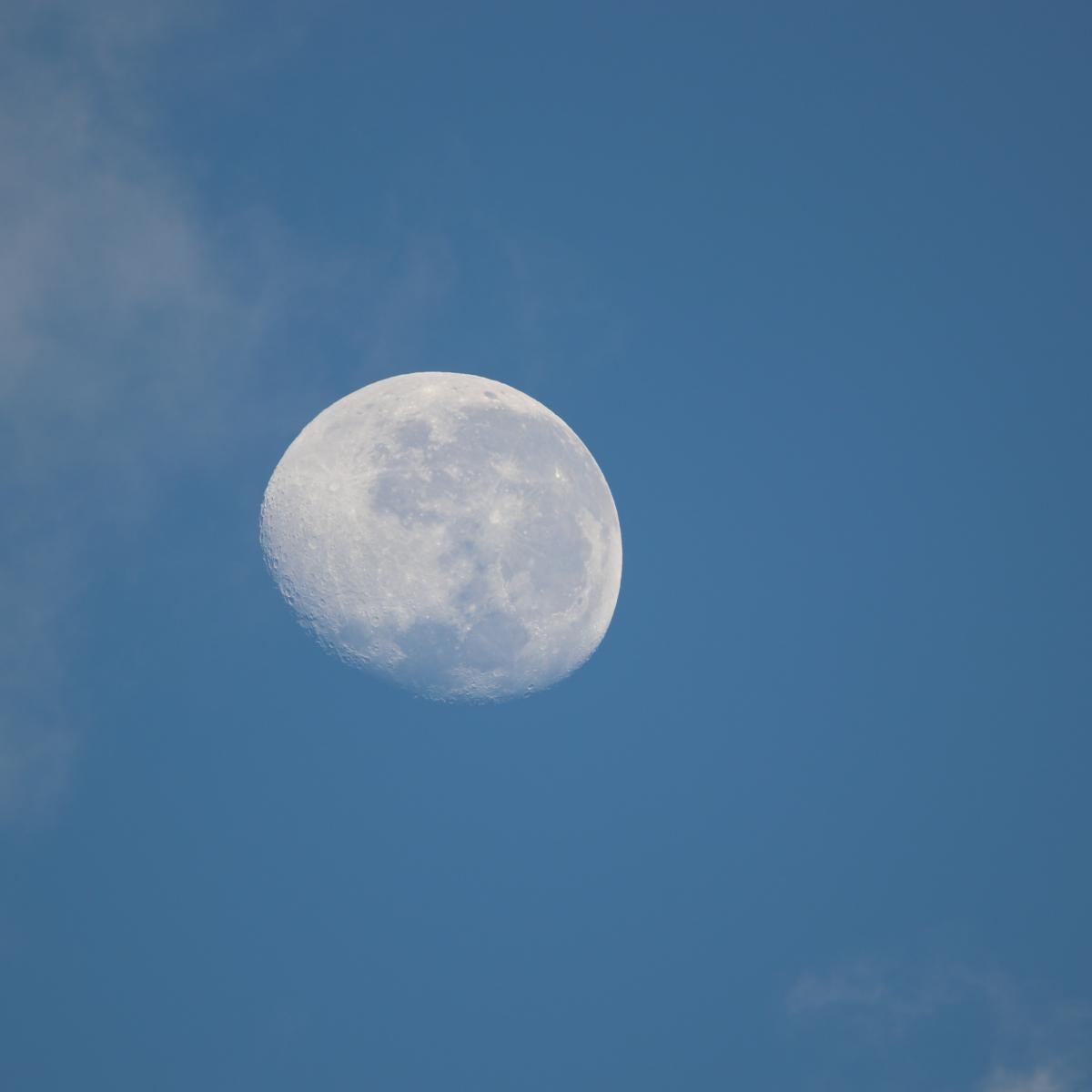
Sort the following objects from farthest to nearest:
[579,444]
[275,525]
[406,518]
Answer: [579,444] < [275,525] < [406,518]

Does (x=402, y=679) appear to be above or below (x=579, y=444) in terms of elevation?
below

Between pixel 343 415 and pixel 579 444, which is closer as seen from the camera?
pixel 343 415

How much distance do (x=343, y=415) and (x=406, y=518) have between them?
4821 mm

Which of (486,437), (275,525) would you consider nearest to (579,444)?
(486,437)

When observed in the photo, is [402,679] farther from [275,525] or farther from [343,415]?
[343,415]

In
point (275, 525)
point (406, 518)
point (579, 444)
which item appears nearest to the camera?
point (406, 518)

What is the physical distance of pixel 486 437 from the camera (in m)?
33.1

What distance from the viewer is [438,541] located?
3139 cm

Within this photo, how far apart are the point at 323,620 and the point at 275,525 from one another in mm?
3248

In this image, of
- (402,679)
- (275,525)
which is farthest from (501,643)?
(275,525)

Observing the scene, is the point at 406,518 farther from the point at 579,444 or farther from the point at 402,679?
the point at 579,444

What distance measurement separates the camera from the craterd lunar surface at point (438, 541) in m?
31.5

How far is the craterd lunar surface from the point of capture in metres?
31.5

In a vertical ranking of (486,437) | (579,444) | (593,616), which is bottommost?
(593,616)
